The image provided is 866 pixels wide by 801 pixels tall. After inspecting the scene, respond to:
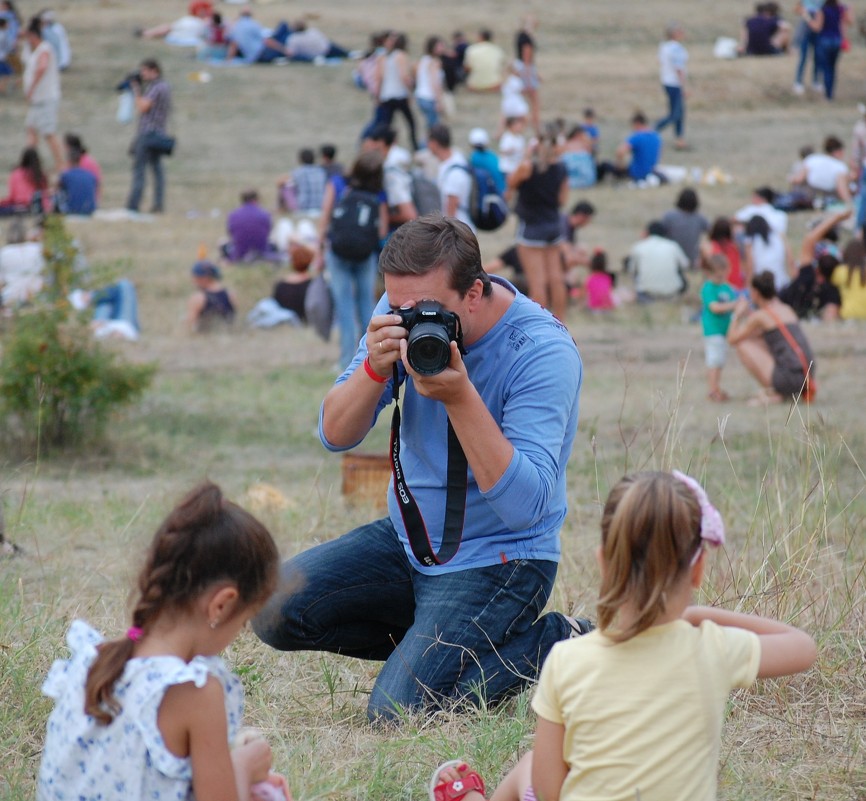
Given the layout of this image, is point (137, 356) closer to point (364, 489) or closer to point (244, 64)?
point (364, 489)

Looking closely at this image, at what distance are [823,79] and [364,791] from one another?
67.9ft

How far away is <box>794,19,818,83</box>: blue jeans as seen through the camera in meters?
20.2

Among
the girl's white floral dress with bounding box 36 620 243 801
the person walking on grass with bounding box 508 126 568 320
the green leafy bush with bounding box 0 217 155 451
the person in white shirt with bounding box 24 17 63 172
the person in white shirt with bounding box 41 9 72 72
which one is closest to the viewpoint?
the girl's white floral dress with bounding box 36 620 243 801

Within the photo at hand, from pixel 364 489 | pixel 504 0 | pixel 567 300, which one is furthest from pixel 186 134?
pixel 364 489

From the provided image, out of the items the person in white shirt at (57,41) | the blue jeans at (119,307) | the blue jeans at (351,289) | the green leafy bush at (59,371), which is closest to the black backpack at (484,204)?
the blue jeans at (351,289)

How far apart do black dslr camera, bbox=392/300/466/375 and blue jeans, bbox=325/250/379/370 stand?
5.48 metres

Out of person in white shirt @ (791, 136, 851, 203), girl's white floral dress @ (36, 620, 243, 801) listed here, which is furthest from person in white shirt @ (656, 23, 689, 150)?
girl's white floral dress @ (36, 620, 243, 801)

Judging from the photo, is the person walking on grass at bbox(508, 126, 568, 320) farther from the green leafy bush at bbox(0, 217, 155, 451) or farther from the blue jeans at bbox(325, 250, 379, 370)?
the green leafy bush at bbox(0, 217, 155, 451)

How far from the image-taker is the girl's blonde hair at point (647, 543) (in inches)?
79.4

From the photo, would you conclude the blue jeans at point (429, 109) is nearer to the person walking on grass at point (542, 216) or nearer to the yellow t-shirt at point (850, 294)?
the person walking on grass at point (542, 216)

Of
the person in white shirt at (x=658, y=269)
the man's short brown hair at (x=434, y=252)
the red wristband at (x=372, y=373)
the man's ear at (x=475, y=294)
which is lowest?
the person in white shirt at (x=658, y=269)

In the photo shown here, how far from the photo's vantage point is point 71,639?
2.05m

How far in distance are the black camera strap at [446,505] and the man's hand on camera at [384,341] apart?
0.19ft

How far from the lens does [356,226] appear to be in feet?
26.2
